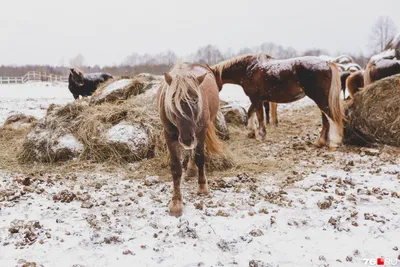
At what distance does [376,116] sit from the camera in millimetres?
5863

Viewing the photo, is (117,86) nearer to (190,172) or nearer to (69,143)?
(69,143)

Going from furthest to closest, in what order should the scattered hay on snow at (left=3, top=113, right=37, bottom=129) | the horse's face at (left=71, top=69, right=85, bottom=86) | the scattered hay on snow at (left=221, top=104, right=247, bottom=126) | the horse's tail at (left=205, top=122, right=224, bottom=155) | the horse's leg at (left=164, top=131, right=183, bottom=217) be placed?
the horse's face at (left=71, top=69, right=85, bottom=86) → the scattered hay on snow at (left=221, top=104, right=247, bottom=126) → the scattered hay on snow at (left=3, top=113, right=37, bottom=129) → the horse's tail at (left=205, top=122, right=224, bottom=155) → the horse's leg at (left=164, top=131, right=183, bottom=217)

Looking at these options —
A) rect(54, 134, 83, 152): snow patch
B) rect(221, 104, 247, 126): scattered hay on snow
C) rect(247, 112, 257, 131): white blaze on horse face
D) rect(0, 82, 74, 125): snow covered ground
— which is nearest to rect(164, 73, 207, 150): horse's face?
rect(54, 134, 83, 152): snow patch

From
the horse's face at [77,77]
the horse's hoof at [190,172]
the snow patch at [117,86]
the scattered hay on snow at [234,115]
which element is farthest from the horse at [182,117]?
the horse's face at [77,77]

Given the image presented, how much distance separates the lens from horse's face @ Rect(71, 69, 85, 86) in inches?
440

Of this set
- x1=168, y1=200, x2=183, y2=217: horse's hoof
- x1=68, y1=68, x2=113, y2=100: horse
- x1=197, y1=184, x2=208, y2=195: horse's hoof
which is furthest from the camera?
x1=68, y1=68, x2=113, y2=100: horse

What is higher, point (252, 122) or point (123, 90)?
point (123, 90)

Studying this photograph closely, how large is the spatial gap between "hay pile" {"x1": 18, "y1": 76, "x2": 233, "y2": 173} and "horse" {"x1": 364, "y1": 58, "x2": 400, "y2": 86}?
629cm

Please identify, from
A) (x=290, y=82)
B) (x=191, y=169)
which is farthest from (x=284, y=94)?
(x=191, y=169)

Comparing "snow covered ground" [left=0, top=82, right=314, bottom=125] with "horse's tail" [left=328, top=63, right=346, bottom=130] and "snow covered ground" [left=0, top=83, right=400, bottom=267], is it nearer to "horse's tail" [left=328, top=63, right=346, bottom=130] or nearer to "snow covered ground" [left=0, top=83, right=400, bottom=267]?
"snow covered ground" [left=0, top=83, right=400, bottom=267]

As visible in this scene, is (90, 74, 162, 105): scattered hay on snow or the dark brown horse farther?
the dark brown horse

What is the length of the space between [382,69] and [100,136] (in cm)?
768

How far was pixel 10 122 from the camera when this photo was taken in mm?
7824

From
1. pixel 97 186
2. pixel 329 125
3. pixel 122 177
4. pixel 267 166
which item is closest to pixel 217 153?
pixel 267 166
